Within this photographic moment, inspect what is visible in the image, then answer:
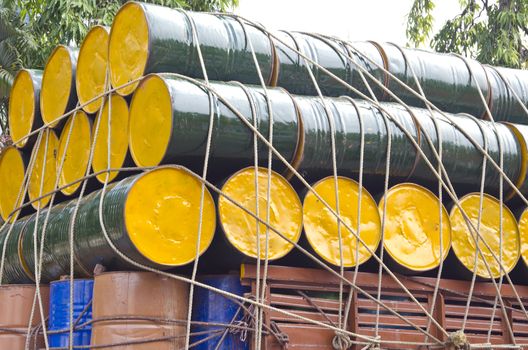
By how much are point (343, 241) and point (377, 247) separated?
24 centimetres

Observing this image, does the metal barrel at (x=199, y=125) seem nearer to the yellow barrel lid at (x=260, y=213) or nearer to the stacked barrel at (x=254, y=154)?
the stacked barrel at (x=254, y=154)

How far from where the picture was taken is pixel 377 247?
17.6ft

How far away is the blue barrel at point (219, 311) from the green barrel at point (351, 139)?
2.93 feet

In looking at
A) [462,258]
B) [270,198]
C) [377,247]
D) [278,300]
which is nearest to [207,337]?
[278,300]

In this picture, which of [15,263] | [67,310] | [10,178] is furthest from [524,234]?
[10,178]

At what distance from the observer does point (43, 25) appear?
12938mm

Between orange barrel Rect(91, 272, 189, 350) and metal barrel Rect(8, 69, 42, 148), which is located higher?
metal barrel Rect(8, 69, 42, 148)

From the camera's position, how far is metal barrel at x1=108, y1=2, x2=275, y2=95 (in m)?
5.36

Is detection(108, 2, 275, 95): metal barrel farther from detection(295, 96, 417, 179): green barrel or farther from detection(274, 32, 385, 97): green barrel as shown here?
detection(295, 96, 417, 179): green barrel

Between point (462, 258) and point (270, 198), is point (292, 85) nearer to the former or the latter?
point (270, 198)

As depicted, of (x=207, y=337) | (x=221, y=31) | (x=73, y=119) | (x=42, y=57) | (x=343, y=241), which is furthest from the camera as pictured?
(x=42, y=57)

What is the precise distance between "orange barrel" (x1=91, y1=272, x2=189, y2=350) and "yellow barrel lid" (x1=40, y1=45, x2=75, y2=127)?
6.16ft

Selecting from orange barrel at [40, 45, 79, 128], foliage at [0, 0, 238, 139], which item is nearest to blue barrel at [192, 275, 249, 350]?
orange barrel at [40, 45, 79, 128]

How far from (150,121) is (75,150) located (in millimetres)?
1205
